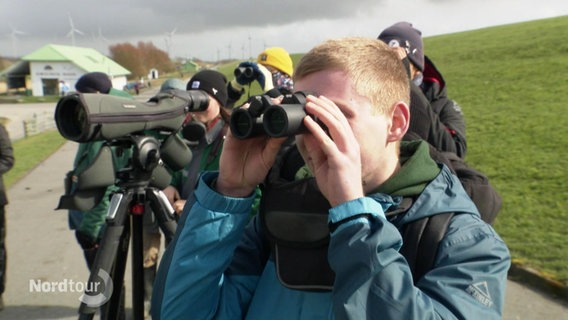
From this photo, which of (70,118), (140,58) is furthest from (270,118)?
(140,58)

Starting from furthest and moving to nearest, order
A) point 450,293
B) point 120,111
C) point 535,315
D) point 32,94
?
point 32,94 < point 535,315 < point 120,111 < point 450,293

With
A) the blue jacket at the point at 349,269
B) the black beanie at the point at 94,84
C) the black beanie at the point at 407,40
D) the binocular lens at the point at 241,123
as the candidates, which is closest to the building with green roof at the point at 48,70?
the black beanie at the point at 94,84

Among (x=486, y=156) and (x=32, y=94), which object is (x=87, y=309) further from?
(x=32, y=94)

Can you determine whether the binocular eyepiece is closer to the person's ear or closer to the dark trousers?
the person's ear

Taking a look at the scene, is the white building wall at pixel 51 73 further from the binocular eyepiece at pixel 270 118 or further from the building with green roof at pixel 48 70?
the binocular eyepiece at pixel 270 118

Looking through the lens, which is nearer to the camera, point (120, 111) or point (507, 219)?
point (120, 111)

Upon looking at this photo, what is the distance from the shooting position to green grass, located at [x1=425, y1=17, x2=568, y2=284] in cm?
541

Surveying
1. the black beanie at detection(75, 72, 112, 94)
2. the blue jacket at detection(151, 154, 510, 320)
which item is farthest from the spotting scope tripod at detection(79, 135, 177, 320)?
the black beanie at detection(75, 72, 112, 94)

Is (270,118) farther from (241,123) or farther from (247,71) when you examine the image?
(247,71)

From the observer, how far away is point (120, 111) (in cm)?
211

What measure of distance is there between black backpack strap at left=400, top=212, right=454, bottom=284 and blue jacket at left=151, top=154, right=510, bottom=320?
2 centimetres

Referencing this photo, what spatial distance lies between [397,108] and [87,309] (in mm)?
1688

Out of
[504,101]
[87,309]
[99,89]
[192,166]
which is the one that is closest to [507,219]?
[192,166]

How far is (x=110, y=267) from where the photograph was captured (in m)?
2.25
